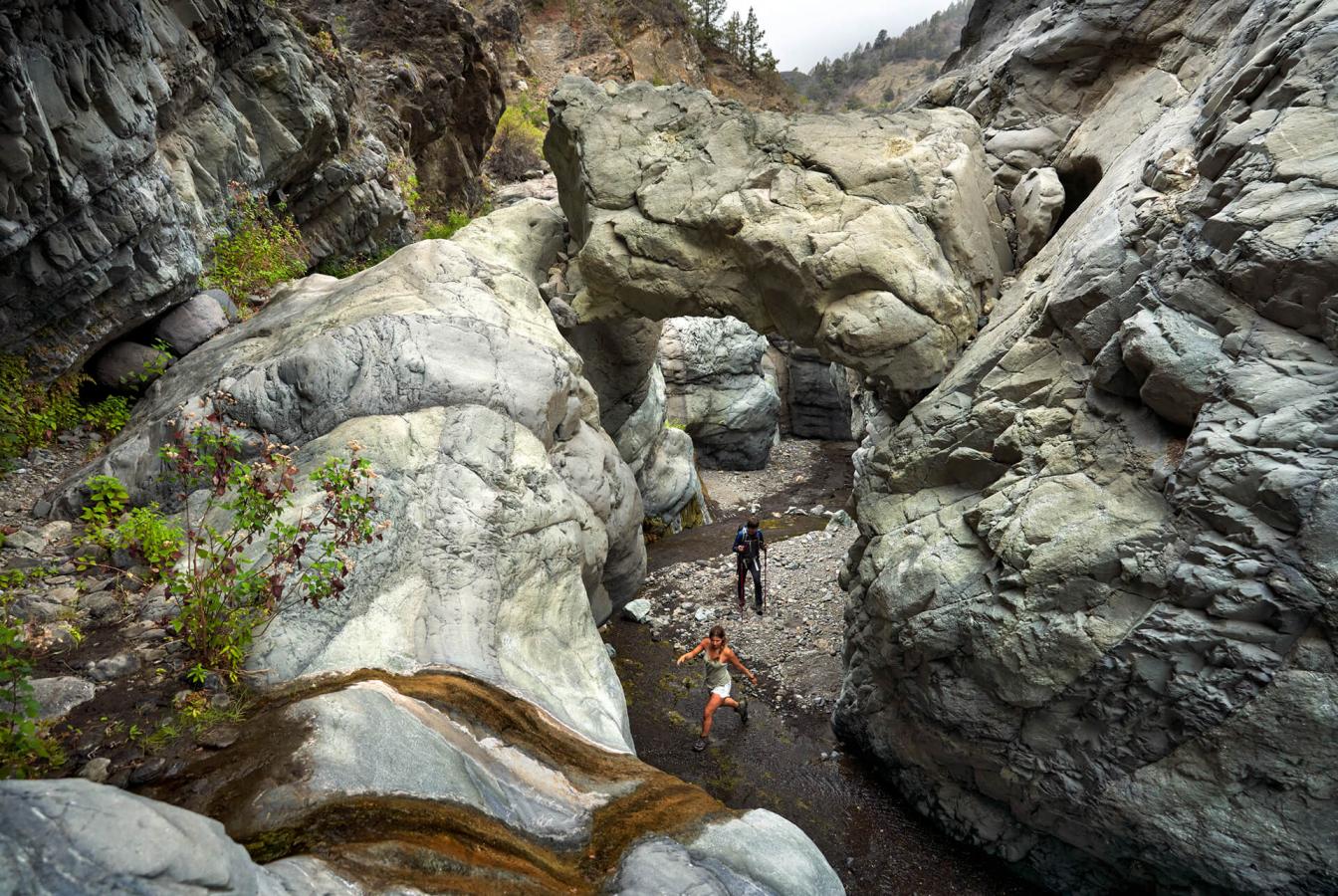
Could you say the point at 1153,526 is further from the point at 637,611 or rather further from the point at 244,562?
the point at 637,611

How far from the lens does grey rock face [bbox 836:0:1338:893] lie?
516 centimetres

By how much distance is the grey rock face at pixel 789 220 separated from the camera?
8664 mm

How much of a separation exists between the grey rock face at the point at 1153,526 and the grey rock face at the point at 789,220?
0.88m

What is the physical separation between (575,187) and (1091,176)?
7.18 metres

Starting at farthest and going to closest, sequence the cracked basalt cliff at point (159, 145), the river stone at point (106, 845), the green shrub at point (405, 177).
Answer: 1. the green shrub at point (405, 177)
2. the cracked basalt cliff at point (159, 145)
3. the river stone at point (106, 845)

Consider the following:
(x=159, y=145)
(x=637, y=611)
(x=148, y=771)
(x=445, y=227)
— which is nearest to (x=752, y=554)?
(x=637, y=611)

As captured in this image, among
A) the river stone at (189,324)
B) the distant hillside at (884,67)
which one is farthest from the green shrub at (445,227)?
the distant hillside at (884,67)

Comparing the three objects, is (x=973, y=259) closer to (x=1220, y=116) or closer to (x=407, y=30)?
(x=1220, y=116)

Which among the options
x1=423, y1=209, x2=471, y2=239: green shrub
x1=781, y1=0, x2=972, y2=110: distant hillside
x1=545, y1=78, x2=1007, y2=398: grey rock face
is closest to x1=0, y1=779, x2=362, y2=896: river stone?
x1=545, y1=78, x2=1007, y2=398: grey rock face

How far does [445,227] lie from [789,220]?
10.5 meters

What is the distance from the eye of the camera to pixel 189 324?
9.16 m

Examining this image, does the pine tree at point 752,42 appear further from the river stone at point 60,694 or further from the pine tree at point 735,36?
the river stone at point 60,694

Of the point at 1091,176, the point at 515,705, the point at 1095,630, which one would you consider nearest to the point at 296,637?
the point at 515,705

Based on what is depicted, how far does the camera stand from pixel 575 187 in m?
10.8
